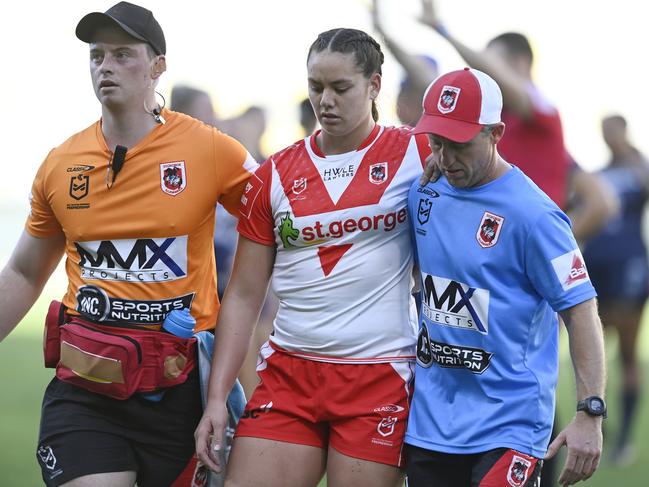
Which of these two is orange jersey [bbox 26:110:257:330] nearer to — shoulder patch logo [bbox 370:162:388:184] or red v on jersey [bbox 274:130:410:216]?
red v on jersey [bbox 274:130:410:216]

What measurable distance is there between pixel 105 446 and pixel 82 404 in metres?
0.19

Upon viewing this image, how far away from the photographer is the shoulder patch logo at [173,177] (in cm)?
441

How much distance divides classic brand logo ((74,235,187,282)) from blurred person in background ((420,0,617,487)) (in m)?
2.16

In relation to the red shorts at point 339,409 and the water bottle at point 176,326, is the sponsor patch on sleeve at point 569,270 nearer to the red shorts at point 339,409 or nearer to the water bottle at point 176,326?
the red shorts at point 339,409

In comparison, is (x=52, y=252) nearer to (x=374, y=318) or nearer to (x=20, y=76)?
(x=374, y=318)

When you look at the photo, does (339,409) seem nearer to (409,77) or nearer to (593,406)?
(593,406)

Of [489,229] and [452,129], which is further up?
[452,129]

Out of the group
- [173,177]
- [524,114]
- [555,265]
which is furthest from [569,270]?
[524,114]

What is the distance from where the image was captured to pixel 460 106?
4000mm

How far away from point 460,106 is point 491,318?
0.73 m

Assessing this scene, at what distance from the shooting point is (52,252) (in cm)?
471

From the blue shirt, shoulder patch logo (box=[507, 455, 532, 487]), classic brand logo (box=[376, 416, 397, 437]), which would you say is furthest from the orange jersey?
shoulder patch logo (box=[507, 455, 532, 487])

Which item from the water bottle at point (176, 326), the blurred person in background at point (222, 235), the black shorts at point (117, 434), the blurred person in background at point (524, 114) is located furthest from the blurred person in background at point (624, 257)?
the water bottle at point (176, 326)

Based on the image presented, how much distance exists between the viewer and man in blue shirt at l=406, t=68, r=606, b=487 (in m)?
3.87
